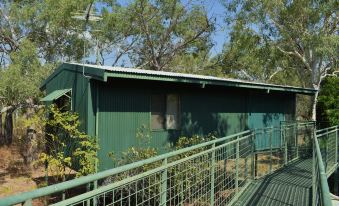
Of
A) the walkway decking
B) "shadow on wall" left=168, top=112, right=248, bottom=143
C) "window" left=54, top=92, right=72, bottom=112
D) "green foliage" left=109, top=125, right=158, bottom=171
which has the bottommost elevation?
the walkway decking

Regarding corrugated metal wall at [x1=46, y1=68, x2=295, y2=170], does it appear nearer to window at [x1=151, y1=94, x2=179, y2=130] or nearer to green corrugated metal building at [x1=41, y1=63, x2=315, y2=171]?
green corrugated metal building at [x1=41, y1=63, x2=315, y2=171]

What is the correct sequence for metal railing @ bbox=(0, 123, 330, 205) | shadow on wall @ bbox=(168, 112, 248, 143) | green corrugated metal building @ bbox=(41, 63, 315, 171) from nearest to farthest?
metal railing @ bbox=(0, 123, 330, 205) → green corrugated metal building @ bbox=(41, 63, 315, 171) → shadow on wall @ bbox=(168, 112, 248, 143)

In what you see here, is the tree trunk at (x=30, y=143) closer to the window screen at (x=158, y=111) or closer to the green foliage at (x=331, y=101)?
the window screen at (x=158, y=111)

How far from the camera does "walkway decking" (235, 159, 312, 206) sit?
7.20 meters

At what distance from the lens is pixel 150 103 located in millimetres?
11664

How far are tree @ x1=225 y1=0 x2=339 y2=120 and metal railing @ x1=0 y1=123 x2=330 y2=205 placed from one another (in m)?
5.54

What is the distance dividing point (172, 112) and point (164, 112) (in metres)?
0.34

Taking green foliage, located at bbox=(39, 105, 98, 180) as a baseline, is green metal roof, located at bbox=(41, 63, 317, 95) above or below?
above

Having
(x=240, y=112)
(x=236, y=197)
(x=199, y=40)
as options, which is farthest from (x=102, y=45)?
(x=236, y=197)

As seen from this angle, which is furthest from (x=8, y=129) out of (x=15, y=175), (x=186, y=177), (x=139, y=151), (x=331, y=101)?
(x=186, y=177)

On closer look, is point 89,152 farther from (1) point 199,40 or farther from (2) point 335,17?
(1) point 199,40

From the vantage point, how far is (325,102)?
18.3 metres

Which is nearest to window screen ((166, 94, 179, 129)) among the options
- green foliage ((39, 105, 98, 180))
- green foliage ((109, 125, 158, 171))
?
green foliage ((109, 125, 158, 171))

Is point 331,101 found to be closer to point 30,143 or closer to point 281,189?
point 281,189
